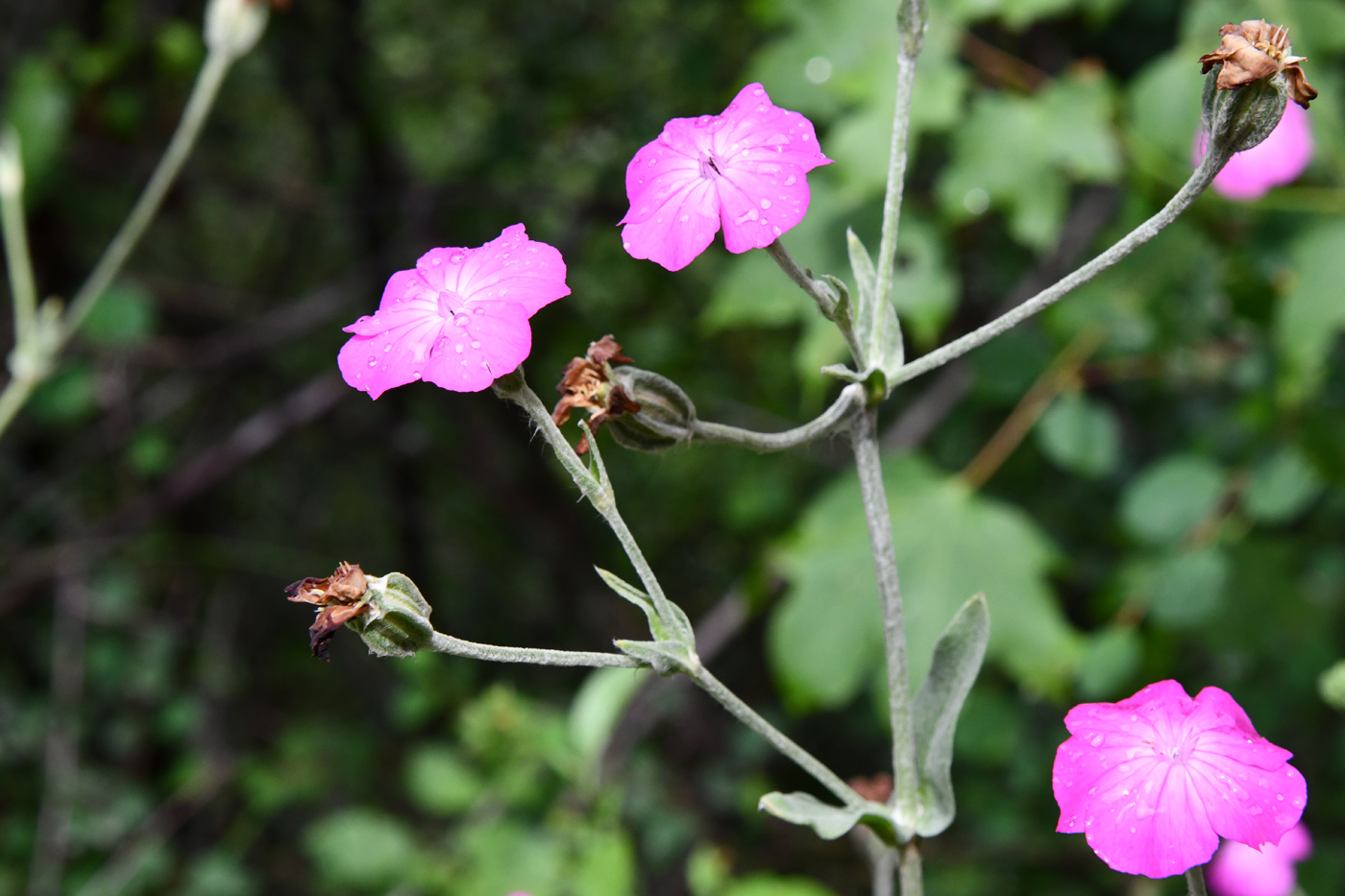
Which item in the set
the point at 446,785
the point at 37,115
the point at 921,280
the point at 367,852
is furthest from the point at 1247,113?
the point at 37,115

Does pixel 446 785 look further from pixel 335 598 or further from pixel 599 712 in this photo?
pixel 335 598

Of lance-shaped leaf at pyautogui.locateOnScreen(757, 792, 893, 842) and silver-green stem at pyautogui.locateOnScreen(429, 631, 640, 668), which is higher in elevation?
silver-green stem at pyautogui.locateOnScreen(429, 631, 640, 668)

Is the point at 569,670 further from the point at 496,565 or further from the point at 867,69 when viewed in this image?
the point at 867,69

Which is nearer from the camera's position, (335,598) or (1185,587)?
(335,598)

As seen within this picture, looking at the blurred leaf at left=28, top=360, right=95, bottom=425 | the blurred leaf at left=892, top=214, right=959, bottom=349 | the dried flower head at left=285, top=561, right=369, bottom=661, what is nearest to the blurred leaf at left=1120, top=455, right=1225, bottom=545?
the blurred leaf at left=892, top=214, right=959, bottom=349

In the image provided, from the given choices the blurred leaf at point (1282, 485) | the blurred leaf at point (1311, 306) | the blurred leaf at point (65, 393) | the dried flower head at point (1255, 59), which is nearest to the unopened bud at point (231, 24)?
the blurred leaf at point (65, 393)

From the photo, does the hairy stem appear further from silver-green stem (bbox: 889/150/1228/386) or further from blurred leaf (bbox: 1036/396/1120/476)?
blurred leaf (bbox: 1036/396/1120/476)

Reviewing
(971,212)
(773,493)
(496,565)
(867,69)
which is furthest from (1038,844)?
(496,565)
